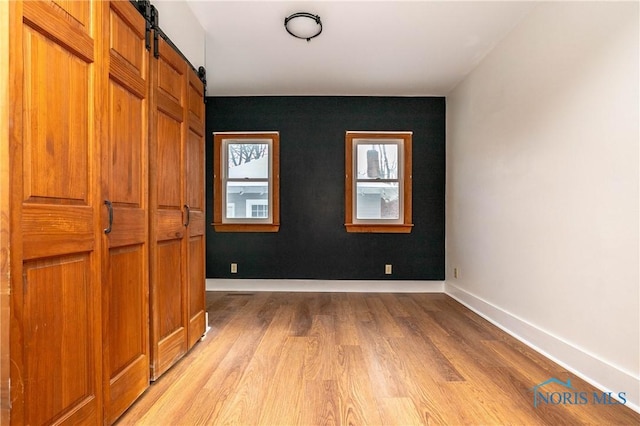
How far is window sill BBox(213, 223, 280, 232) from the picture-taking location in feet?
16.0

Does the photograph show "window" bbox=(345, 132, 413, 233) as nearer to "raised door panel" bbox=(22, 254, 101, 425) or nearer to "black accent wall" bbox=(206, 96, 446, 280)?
"black accent wall" bbox=(206, 96, 446, 280)

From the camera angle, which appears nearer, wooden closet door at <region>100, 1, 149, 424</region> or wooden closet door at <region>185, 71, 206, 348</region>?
wooden closet door at <region>100, 1, 149, 424</region>

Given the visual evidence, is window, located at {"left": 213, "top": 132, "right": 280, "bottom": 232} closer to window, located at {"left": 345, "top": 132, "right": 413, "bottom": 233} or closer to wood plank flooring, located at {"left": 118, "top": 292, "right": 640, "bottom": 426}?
window, located at {"left": 345, "top": 132, "right": 413, "bottom": 233}

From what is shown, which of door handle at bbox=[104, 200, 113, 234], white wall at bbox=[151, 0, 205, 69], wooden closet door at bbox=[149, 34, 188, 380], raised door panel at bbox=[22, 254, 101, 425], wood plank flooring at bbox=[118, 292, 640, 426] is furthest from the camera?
white wall at bbox=[151, 0, 205, 69]

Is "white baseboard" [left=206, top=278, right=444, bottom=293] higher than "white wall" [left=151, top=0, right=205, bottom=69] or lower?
lower

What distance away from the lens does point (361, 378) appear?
2197 mm

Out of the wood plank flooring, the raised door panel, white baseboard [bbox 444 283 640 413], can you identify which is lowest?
the wood plank flooring

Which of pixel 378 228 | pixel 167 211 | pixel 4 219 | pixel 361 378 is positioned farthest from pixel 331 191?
pixel 4 219

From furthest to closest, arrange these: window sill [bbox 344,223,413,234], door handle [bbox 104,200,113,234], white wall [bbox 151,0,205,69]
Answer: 1. window sill [bbox 344,223,413,234]
2. white wall [bbox 151,0,205,69]
3. door handle [bbox 104,200,113,234]

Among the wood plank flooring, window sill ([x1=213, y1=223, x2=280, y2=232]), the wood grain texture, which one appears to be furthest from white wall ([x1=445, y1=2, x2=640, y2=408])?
the wood grain texture

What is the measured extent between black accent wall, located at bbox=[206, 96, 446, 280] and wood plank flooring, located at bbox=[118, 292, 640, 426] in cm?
132

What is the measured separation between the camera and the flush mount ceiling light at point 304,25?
285 cm

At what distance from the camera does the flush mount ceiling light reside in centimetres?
285

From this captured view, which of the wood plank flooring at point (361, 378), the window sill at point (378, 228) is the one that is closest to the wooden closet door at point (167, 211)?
the wood plank flooring at point (361, 378)
